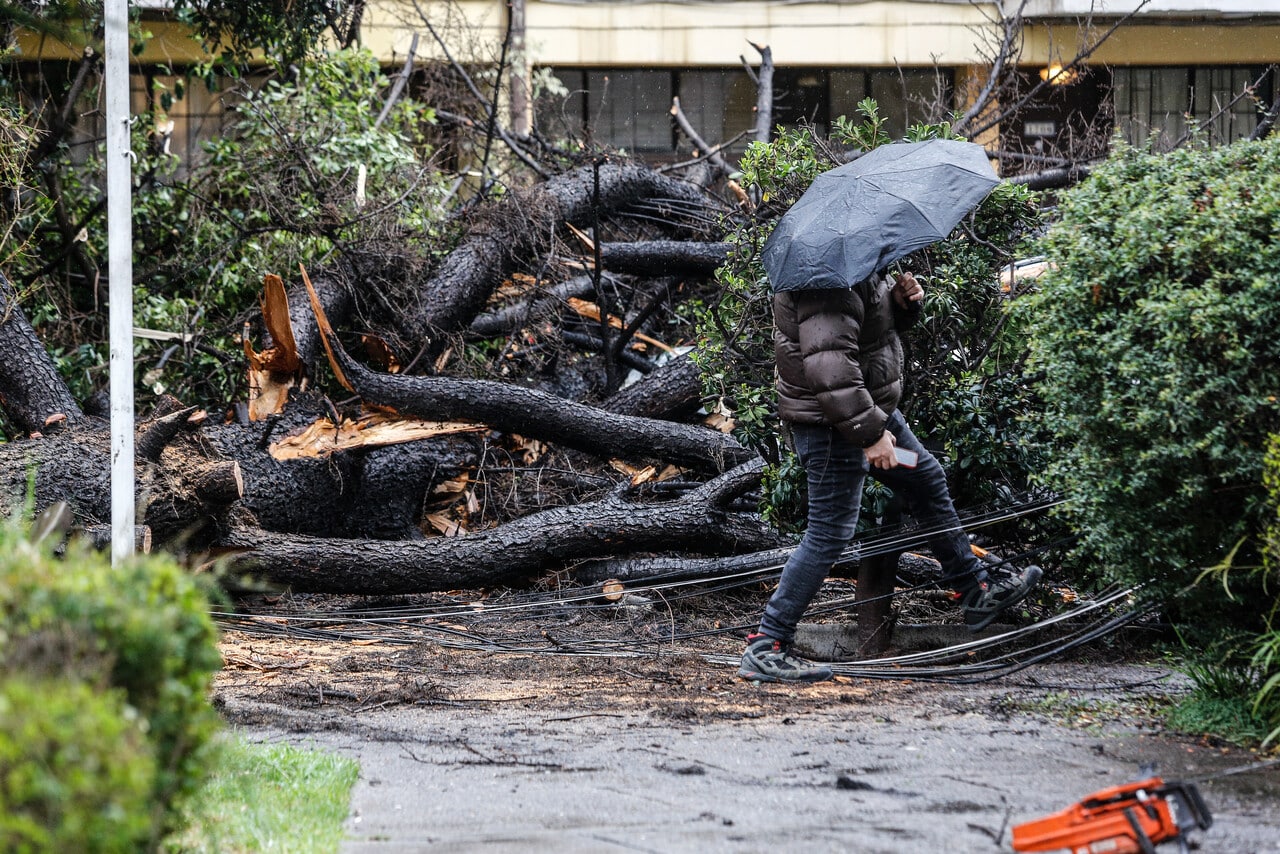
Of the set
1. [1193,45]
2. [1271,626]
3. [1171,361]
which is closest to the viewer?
[1171,361]

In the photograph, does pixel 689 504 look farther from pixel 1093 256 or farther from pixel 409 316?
pixel 1093 256

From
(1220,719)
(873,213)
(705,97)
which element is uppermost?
(705,97)

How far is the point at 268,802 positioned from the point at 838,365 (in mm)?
2856

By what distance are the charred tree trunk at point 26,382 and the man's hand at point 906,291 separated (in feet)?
17.4

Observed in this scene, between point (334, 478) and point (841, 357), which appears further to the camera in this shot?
point (334, 478)

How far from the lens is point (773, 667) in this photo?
5.45 metres

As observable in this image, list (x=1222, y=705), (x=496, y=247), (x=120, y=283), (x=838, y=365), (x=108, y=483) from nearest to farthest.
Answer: (x=1222, y=705) < (x=838, y=365) < (x=120, y=283) < (x=108, y=483) < (x=496, y=247)

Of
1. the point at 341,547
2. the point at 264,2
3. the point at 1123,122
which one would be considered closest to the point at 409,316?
the point at 341,547

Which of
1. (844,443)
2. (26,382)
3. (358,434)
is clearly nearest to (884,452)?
(844,443)

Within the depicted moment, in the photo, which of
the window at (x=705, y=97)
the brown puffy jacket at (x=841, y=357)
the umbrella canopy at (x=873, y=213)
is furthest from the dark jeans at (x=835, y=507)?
the window at (x=705, y=97)

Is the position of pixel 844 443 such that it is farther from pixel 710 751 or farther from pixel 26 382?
pixel 26 382

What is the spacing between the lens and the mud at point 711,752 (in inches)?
131

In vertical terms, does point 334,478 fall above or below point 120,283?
below

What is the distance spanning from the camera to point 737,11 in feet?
Result: 58.9
